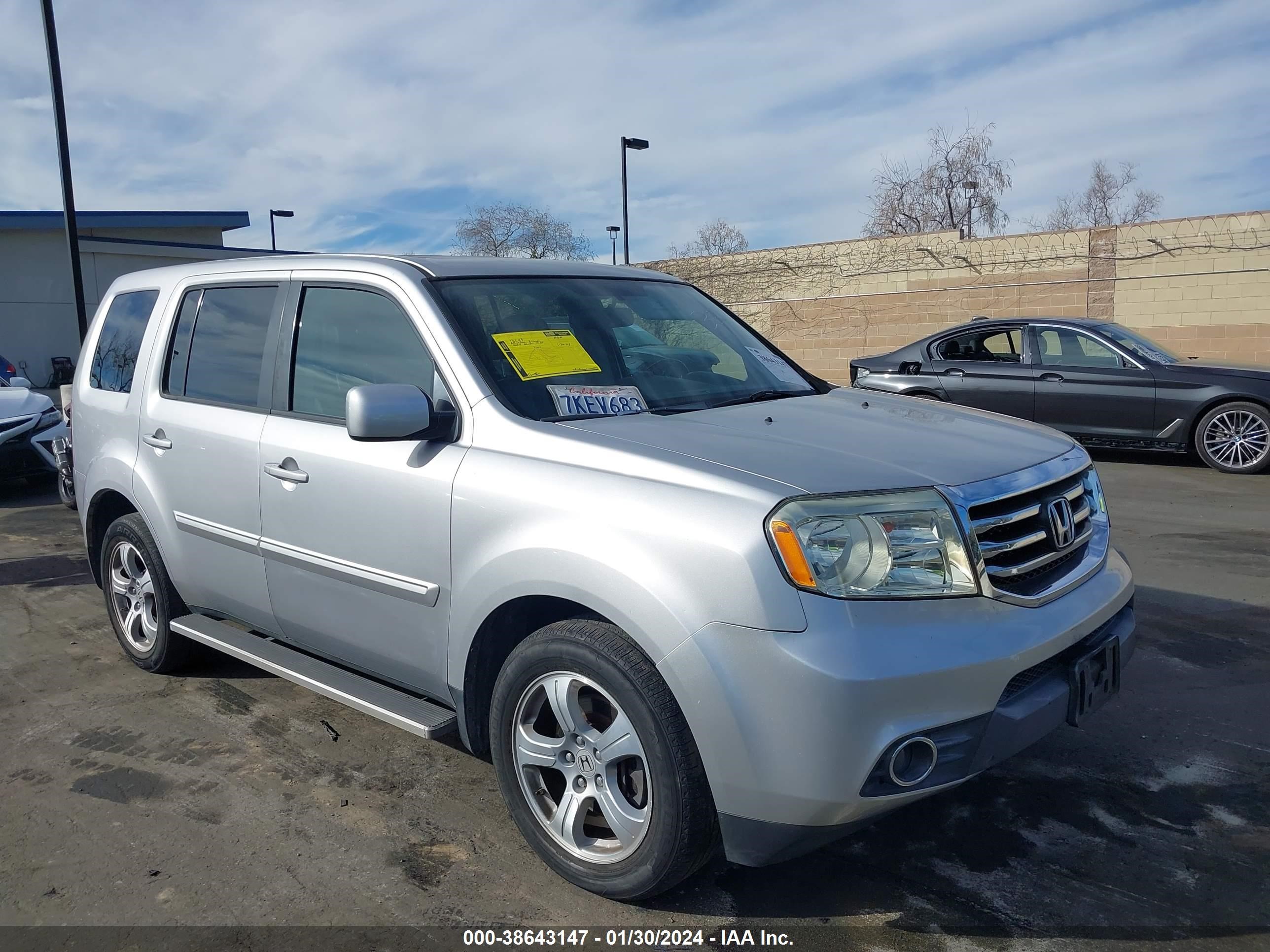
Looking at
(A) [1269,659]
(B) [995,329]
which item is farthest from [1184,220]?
(A) [1269,659]

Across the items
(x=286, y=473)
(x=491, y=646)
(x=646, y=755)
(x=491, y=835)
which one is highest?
(x=286, y=473)

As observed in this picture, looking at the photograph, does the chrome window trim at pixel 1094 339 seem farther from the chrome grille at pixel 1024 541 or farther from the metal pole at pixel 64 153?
the metal pole at pixel 64 153

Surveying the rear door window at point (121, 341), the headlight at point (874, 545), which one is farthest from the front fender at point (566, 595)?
the rear door window at point (121, 341)

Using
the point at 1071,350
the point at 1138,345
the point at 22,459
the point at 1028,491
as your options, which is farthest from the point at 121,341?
the point at 1138,345

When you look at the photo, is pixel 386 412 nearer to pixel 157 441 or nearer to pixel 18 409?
pixel 157 441

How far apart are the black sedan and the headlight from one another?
7.70 meters

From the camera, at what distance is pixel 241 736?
411cm

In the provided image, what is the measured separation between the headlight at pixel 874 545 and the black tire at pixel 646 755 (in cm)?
50

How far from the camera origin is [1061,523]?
2986 mm

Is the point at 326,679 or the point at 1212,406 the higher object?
the point at 1212,406

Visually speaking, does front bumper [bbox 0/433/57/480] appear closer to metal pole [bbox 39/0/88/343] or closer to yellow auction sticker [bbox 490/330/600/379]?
metal pole [bbox 39/0/88/343]

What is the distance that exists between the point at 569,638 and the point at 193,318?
2.74 m

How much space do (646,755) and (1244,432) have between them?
380 inches

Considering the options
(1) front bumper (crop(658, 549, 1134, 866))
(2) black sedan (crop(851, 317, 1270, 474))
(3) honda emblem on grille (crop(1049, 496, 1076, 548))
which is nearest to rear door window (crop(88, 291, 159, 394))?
(1) front bumper (crop(658, 549, 1134, 866))
